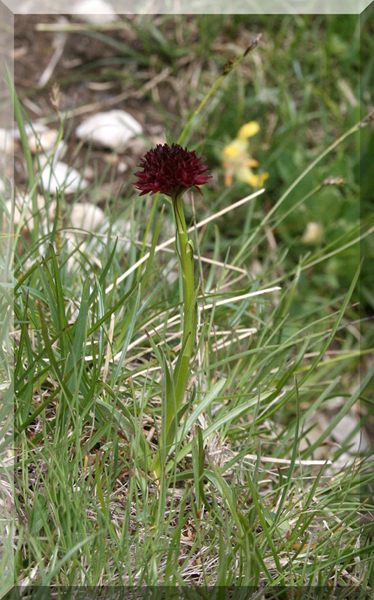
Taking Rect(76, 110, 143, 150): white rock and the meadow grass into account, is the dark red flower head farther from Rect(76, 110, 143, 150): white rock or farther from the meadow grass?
Rect(76, 110, 143, 150): white rock

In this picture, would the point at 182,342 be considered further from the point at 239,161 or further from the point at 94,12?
the point at 94,12

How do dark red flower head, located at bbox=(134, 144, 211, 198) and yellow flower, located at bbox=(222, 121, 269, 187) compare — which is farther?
yellow flower, located at bbox=(222, 121, 269, 187)

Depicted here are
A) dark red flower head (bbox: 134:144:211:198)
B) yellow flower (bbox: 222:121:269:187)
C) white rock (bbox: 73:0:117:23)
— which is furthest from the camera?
white rock (bbox: 73:0:117:23)

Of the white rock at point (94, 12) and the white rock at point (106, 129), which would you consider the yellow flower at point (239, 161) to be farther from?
the white rock at point (94, 12)

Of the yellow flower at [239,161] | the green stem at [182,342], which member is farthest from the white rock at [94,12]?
the green stem at [182,342]

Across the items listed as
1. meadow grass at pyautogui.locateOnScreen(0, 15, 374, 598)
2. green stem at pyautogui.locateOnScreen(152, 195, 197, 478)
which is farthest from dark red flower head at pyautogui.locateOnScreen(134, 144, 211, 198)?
meadow grass at pyautogui.locateOnScreen(0, 15, 374, 598)

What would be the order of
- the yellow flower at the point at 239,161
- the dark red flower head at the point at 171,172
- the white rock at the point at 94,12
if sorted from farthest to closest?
the white rock at the point at 94,12, the yellow flower at the point at 239,161, the dark red flower head at the point at 171,172

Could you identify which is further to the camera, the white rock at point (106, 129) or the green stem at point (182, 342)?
the white rock at point (106, 129)
